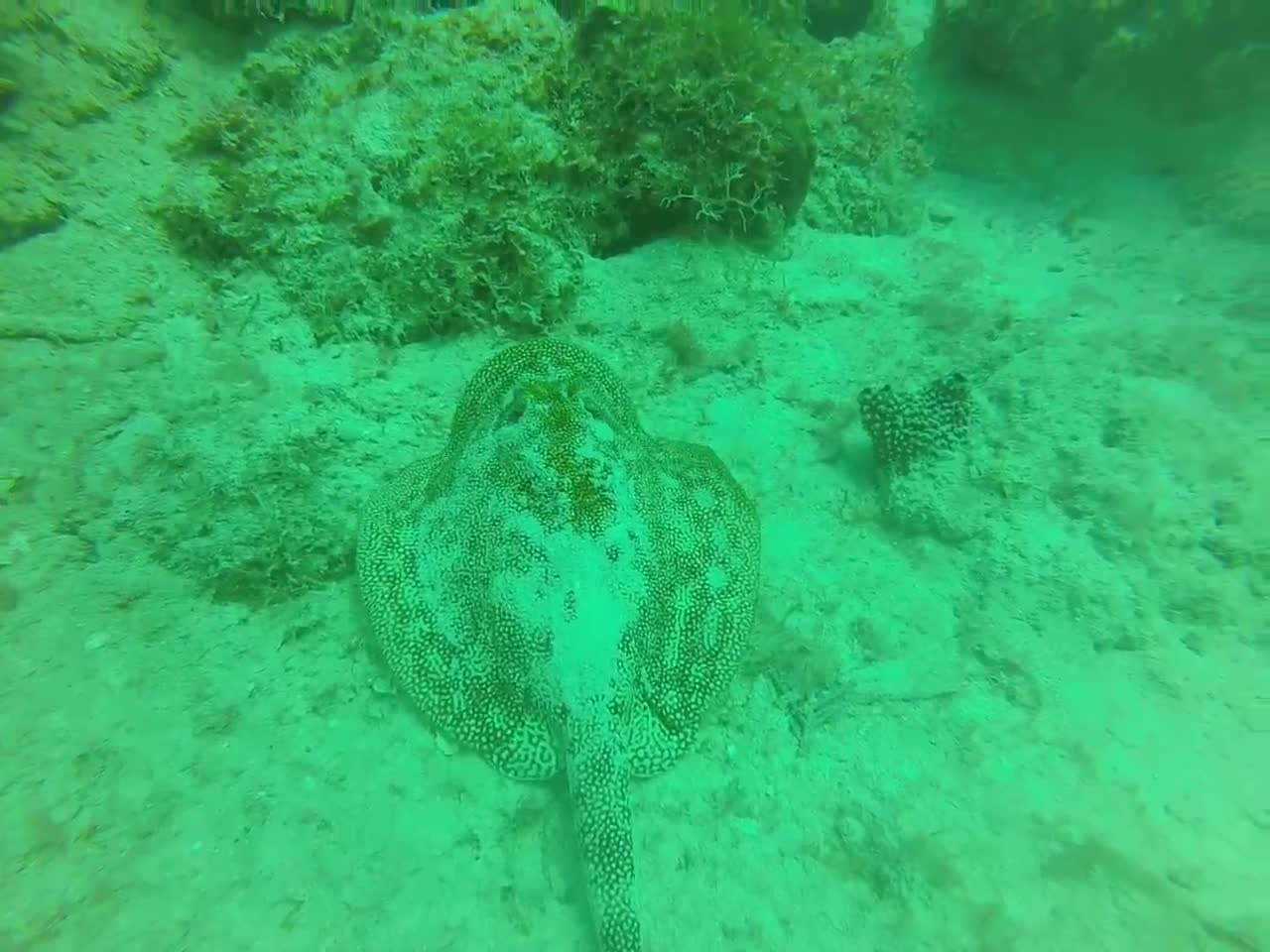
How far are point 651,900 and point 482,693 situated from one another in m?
1.27

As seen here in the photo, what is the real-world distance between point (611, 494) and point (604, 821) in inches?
63.3

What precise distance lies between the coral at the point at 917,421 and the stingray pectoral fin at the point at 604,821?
2.62 meters

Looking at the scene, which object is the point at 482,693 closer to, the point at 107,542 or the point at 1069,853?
the point at 107,542

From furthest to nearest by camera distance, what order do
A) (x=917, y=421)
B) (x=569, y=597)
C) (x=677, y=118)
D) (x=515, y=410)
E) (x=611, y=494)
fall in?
(x=677, y=118), (x=917, y=421), (x=515, y=410), (x=611, y=494), (x=569, y=597)

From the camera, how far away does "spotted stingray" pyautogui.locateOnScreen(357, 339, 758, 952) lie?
300cm

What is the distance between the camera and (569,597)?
314 centimetres

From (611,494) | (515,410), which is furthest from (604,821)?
(515,410)

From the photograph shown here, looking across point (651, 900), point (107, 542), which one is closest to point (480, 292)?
point (107, 542)

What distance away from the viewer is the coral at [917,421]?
13.6ft

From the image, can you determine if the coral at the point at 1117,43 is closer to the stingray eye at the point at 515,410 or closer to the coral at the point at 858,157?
the coral at the point at 858,157

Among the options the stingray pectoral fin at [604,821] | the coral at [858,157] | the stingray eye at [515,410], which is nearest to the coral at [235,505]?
the stingray eye at [515,410]

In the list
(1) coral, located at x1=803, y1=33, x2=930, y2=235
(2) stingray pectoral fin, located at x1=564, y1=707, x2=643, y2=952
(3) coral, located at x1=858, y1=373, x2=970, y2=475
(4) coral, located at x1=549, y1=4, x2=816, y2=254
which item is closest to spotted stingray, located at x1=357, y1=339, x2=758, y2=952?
(2) stingray pectoral fin, located at x1=564, y1=707, x2=643, y2=952

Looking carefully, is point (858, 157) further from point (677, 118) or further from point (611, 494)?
point (611, 494)

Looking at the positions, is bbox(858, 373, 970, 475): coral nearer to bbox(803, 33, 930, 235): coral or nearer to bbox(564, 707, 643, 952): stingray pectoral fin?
bbox(564, 707, 643, 952): stingray pectoral fin
